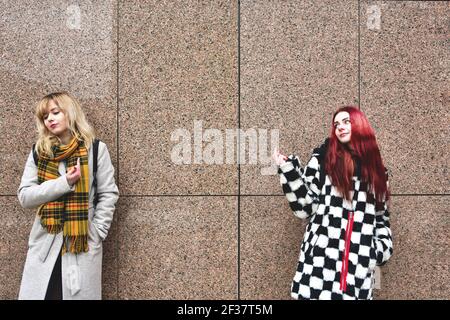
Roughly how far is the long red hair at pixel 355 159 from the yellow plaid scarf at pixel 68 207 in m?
1.93

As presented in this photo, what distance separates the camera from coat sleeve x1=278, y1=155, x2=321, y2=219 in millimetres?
3332

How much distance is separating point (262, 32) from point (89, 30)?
1673mm

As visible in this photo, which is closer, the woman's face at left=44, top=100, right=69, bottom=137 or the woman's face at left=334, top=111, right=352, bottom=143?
the woman's face at left=334, top=111, right=352, bottom=143

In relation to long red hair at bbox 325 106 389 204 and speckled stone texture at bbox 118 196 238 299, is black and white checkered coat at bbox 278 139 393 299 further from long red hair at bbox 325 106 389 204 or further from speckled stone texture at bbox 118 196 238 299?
speckled stone texture at bbox 118 196 238 299

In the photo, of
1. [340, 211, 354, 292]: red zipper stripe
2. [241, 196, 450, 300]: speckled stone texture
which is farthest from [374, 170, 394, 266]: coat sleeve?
[241, 196, 450, 300]: speckled stone texture

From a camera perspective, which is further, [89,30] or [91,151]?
[89,30]

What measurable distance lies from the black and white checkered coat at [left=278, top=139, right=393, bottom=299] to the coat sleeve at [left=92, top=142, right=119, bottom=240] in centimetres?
144

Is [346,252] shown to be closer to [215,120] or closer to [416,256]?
[416,256]

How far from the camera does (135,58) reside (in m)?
4.28

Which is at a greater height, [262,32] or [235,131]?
[262,32]

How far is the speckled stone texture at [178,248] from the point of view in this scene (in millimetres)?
4230
